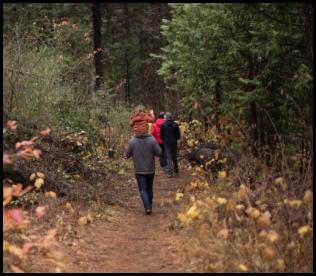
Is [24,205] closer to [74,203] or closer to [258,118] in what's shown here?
[74,203]

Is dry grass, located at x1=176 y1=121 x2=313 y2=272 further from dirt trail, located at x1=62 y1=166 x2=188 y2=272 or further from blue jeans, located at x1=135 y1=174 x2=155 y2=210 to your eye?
blue jeans, located at x1=135 y1=174 x2=155 y2=210

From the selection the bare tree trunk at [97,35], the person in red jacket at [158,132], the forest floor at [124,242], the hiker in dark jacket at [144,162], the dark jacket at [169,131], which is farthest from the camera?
the bare tree trunk at [97,35]

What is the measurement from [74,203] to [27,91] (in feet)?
13.7

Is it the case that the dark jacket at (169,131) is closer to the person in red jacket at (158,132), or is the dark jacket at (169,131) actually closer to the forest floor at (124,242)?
the person in red jacket at (158,132)

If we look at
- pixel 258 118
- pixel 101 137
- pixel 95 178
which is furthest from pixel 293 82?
pixel 101 137

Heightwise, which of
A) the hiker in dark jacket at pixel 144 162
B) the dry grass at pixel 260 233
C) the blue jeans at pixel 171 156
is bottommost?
the blue jeans at pixel 171 156

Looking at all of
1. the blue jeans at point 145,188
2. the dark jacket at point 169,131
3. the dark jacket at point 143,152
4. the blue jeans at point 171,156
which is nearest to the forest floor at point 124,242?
the blue jeans at point 145,188

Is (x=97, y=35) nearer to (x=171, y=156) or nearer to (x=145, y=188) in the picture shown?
(x=171, y=156)

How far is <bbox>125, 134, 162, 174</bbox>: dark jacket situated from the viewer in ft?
35.4

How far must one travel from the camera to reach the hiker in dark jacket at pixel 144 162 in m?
10.8

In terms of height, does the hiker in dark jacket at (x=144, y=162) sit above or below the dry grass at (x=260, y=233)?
below

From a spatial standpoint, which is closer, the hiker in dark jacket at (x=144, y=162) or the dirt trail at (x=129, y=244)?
the dirt trail at (x=129, y=244)

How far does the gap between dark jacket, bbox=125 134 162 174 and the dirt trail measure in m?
0.94

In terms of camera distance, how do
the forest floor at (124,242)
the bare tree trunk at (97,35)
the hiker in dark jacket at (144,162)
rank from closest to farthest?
the forest floor at (124,242) → the hiker in dark jacket at (144,162) → the bare tree trunk at (97,35)
